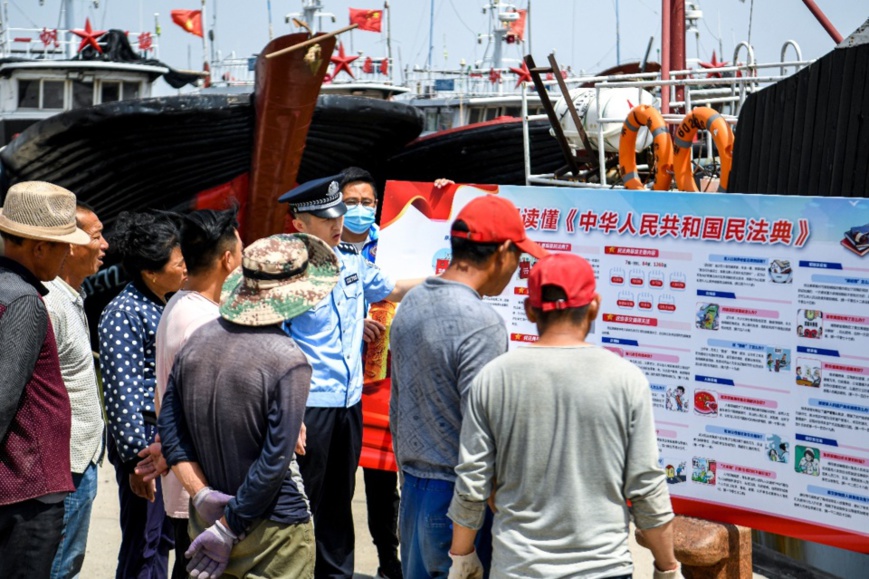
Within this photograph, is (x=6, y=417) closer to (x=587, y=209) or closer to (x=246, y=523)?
(x=246, y=523)

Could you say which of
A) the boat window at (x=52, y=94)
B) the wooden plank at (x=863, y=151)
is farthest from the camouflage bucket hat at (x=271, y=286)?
the boat window at (x=52, y=94)

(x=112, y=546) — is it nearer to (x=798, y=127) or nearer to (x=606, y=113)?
(x=798, y=127)

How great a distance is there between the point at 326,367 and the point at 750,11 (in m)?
6.86

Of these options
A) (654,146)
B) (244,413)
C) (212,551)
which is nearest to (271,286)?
(244,413)

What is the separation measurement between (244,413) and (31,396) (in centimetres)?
71

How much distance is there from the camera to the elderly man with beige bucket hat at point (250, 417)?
8.68 ft

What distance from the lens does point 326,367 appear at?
12.6 feet

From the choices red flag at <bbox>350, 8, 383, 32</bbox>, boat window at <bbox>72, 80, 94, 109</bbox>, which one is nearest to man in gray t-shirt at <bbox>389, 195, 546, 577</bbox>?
boat window at <bbox>72, 80, 94, 109</bbox>

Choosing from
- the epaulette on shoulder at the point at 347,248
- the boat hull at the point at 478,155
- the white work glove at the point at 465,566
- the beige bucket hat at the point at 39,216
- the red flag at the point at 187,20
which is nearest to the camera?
the white work glove at the point at 465,566

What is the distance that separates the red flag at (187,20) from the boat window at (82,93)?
6.21m

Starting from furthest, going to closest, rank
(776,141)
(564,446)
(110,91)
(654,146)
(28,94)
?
(110,91)
(28,94)
(654,146)
(776,141)
(564,446)

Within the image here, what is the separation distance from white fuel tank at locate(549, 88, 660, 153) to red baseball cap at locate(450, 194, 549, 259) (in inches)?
166

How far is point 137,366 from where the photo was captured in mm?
3854

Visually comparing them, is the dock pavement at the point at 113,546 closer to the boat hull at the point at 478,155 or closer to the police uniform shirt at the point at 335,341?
the police uniform shirt at the point at 335,341
